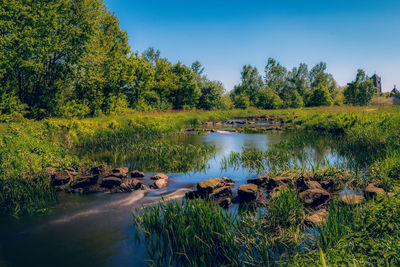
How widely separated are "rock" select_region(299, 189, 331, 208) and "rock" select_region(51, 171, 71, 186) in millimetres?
7931

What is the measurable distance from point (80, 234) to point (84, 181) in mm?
3479

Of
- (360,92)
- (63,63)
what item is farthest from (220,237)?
(360,92)

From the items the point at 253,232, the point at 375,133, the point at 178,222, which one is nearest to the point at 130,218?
the point at 178,222

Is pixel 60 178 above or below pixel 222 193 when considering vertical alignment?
above

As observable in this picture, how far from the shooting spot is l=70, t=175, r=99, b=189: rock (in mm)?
8805

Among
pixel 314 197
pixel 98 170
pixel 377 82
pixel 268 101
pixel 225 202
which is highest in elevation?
pixel 377 82

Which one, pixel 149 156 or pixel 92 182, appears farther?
pixel 149 156

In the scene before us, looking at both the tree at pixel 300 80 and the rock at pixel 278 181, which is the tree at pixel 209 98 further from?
the rock at pixel 278 181

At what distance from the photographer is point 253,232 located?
473 centimetres

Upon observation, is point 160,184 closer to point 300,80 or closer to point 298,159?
point 298,159

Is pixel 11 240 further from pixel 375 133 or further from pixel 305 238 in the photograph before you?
pixel 375 133

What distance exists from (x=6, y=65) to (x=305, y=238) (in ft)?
81.7

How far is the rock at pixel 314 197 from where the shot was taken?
20.6 ft

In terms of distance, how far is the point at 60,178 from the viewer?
884 cm
